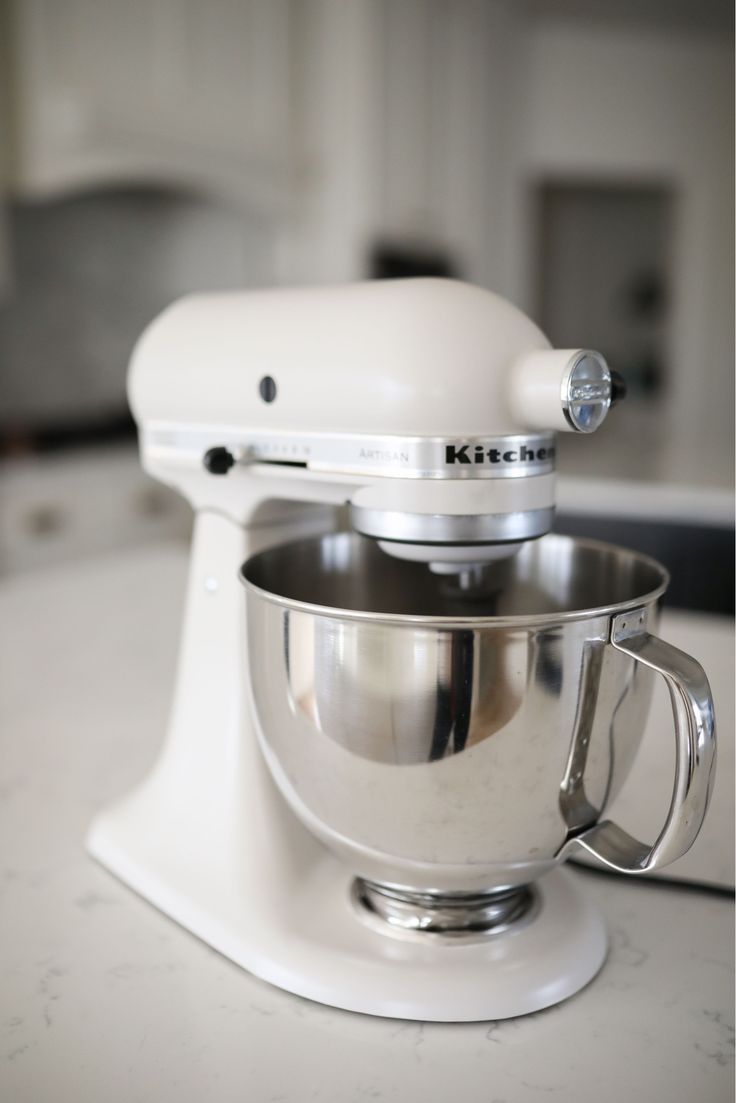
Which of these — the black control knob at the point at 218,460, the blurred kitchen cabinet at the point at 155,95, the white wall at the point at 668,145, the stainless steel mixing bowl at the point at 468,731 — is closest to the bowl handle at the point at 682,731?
the stainless steel mixing bowl at the point at 468,731

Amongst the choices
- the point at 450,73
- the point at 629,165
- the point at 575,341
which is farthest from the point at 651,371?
the point at 450,73

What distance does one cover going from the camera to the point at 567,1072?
468 mm

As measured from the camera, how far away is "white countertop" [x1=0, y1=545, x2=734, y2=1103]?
0.46 m

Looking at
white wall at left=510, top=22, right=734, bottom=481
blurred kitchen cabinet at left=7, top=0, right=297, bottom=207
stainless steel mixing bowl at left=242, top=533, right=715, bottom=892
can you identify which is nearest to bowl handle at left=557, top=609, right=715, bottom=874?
stainless steel mixing bowl at left=242, top=533, right=715, bottom=892

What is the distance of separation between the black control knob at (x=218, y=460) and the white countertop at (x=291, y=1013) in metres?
0.28

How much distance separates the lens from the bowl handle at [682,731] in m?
0.46

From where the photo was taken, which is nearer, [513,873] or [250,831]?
[513,873]

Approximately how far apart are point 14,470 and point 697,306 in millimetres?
3642

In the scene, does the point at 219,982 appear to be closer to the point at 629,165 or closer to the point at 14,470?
the point at 14,470

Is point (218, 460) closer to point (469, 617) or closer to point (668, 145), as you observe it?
point (469, 617)

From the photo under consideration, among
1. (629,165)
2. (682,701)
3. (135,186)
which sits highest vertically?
(629,165)

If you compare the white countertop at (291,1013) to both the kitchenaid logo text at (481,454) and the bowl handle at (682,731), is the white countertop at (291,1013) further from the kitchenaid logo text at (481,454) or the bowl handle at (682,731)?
the kitchenaid logo text at (481,454)

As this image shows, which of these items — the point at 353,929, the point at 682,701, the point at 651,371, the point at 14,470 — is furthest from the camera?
the point at 651,371

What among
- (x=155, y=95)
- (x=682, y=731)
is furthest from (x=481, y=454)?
(x=155, y=95)
